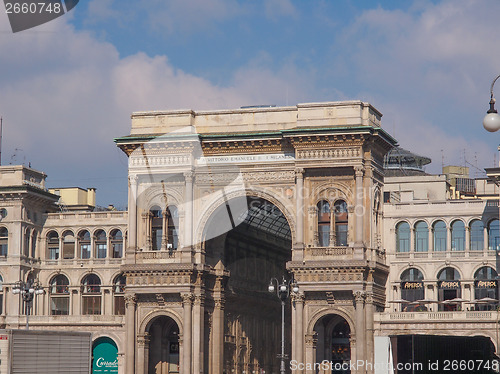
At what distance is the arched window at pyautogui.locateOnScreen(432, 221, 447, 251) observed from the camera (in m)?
103

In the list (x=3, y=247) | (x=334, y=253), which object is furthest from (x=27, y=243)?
(x=334, y=253)

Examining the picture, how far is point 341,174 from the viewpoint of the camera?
308 feet

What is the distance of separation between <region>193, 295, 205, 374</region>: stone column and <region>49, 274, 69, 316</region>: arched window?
24.8m

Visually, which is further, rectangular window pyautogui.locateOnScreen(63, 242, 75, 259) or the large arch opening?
rectangular window pyautogui.locateOnScreen(63, 242, 75, 259)

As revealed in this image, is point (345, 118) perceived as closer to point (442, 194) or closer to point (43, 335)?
point (442, 194)

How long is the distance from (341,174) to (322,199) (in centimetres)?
268

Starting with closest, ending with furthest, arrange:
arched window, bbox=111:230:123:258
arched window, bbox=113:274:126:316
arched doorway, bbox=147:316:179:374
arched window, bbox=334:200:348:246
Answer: arched window, bbox=334:200:348:246 < arched doorway, bbox=147:316:179:374 < arched window, bbox=113:274:126:316 < arched window, bbox=111:230:123:258

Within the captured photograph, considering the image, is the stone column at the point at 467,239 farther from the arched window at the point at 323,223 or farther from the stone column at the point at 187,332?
the stone column at the point at 187,332

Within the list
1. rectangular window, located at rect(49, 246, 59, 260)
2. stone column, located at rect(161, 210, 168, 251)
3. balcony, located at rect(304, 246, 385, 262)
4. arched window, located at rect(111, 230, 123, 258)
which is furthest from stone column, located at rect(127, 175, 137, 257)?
rectangular window, located at rect(49, 246, 59, 260)

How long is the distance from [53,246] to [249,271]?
22.5m

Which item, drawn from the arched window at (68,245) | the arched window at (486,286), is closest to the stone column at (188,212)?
the arched window at (68,245)

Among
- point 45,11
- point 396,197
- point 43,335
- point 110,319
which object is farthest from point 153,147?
point 45,11

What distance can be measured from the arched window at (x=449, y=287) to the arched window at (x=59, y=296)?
1535 inches

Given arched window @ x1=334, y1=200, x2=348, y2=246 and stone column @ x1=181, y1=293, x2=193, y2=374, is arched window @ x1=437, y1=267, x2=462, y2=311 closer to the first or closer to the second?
arched window @ x1=334, y1=200, x2=348, y2=246
